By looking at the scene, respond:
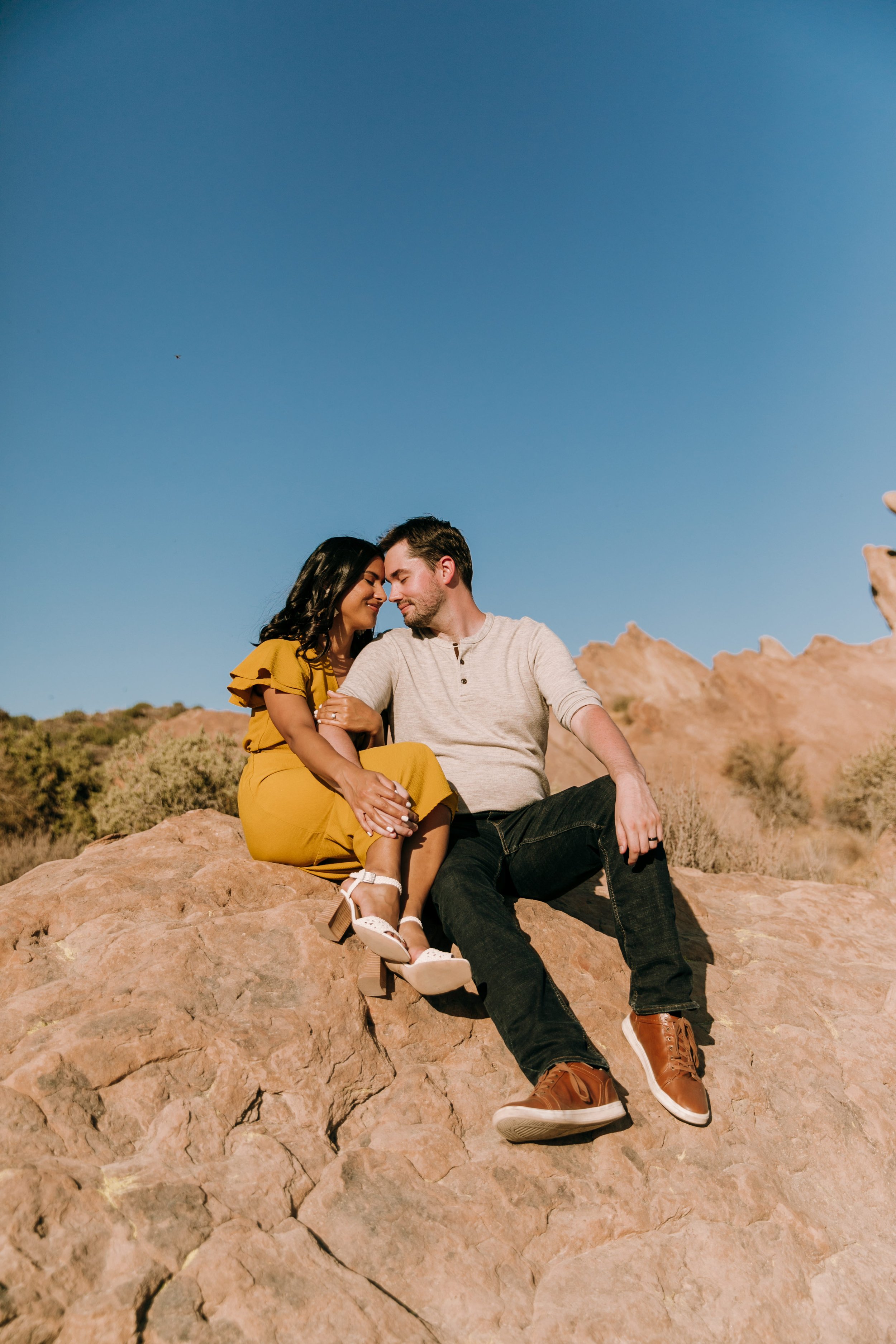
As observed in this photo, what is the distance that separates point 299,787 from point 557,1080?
5.25 ft

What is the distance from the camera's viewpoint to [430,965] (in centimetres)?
261

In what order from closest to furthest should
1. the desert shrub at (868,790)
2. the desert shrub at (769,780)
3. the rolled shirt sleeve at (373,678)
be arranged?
the rolled shirt sleeve at (373,678) < the desert shrub at (868,790) < the desert shrub at (769,780)

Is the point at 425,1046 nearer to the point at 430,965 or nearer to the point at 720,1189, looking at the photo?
the point at 430,965

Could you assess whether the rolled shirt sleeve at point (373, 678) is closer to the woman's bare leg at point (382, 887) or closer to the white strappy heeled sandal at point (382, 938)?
the woman's bare leg at point (382, 887)

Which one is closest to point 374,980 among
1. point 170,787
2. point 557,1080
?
point 557,1080

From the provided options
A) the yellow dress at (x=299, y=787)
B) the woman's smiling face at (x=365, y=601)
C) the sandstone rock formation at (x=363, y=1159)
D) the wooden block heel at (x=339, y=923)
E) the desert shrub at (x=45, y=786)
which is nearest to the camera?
the sandstone rock formation at (x=363, y=1159)

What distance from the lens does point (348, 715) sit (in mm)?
3500

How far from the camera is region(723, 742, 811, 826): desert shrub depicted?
15320 mm

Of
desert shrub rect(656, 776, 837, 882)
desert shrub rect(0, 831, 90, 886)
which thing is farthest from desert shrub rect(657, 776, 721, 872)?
desert shrub rect(0, 831, 90, 886)

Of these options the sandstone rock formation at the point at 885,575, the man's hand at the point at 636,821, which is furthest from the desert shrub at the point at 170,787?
the sandstone rock formation at the point at 885,575

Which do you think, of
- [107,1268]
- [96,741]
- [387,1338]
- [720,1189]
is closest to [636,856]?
[720,1189]

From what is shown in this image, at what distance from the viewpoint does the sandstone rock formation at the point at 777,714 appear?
1723 cm

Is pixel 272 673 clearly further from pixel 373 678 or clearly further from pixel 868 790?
pixel 868 790

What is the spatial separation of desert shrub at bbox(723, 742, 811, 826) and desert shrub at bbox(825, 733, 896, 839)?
28.7 inches
